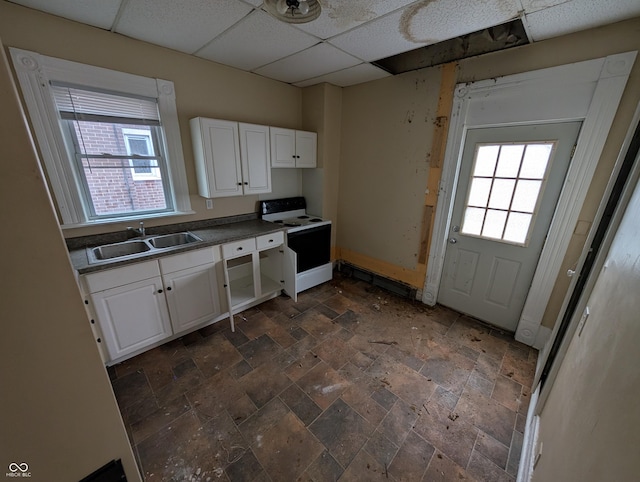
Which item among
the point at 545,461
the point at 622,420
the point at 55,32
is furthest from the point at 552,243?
the point at 55,32

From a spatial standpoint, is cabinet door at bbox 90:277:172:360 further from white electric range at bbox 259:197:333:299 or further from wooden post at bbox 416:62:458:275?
wooden post at bbox 416:62:458:275

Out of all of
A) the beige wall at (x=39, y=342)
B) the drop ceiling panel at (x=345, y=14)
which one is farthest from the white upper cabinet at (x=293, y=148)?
the beige wall at (x=39, y=342)

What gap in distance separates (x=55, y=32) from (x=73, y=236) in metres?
1.52

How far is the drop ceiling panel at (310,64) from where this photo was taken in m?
2.29

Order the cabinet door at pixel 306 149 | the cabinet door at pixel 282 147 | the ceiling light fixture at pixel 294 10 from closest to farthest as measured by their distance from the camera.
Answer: the ceiling light fixture at pixel 294 10 → the cabinet door at pixel 282 147 → the cabinet door at pixel 306 149

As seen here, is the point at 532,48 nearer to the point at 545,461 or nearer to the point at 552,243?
the point at 552,243

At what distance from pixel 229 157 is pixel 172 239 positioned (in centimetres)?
104

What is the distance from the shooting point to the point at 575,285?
5.03 ft

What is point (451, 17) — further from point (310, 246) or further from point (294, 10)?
point (310, 246)

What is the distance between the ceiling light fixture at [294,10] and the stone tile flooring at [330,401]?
257 cm

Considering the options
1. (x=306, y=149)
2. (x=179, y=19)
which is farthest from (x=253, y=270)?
(x=179, y=19)

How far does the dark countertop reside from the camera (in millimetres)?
1803

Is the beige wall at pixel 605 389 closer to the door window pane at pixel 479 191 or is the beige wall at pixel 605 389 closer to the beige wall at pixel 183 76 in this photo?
the door window pane at pixel 479 191

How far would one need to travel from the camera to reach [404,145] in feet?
9.53
